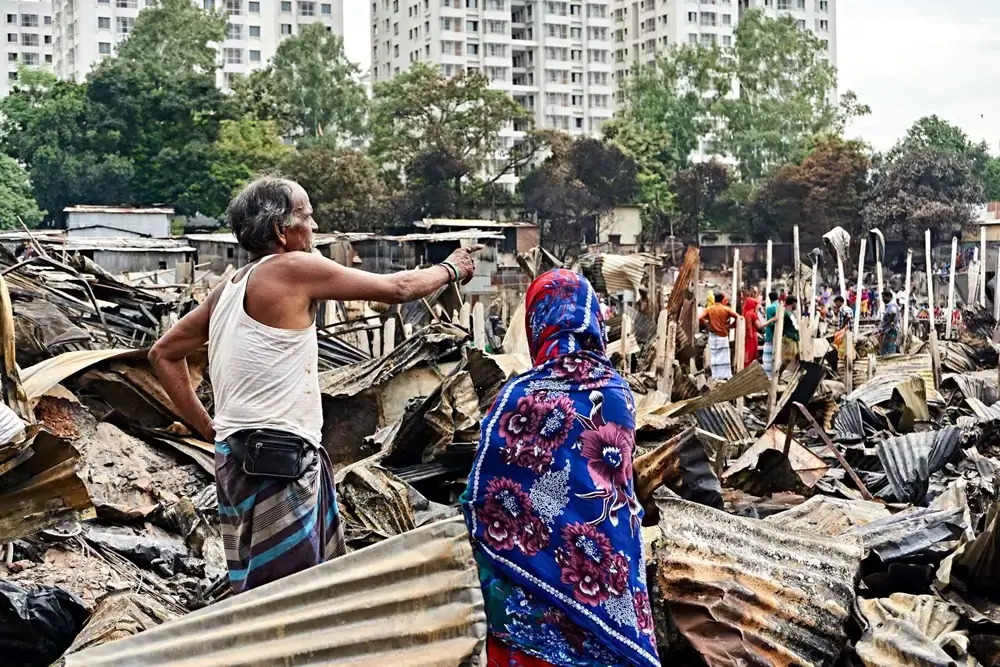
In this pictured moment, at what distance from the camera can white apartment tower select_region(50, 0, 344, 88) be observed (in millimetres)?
85125

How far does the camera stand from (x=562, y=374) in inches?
121

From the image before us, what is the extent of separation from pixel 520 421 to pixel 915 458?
4.40 m

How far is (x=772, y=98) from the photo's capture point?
6334 cm

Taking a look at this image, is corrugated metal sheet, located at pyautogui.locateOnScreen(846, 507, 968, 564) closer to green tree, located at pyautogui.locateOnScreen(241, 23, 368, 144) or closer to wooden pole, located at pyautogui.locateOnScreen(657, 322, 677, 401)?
wooden pole, located at pyautogui.locateOnScreen(657, 322, 677, 401)

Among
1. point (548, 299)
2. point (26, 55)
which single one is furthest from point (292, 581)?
point (26, 55)

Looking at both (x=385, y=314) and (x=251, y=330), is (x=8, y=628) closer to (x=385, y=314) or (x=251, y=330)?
(x=251, y=330)

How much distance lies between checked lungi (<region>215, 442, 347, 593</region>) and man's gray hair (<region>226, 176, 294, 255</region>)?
0.56 meters

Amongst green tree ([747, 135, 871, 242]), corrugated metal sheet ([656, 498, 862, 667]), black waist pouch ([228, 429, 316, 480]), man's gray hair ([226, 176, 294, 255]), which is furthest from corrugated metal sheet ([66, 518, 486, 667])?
green tree ([747, 135, 871, 242])

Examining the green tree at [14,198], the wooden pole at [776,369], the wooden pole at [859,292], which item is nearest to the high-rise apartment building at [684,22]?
the green tree at [14,198]

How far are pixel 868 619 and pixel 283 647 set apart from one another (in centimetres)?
228

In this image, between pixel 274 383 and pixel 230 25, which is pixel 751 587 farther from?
pixel 230 25

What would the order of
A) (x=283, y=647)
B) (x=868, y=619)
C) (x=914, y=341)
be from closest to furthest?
(x=283, y=647) → (x=868, y=619) → (x=914, y=341)

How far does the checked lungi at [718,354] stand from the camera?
42.5 ft

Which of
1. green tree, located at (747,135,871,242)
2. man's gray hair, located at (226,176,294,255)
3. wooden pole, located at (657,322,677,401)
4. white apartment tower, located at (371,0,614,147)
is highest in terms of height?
white apartment tower, located at (371,0,614,147)
